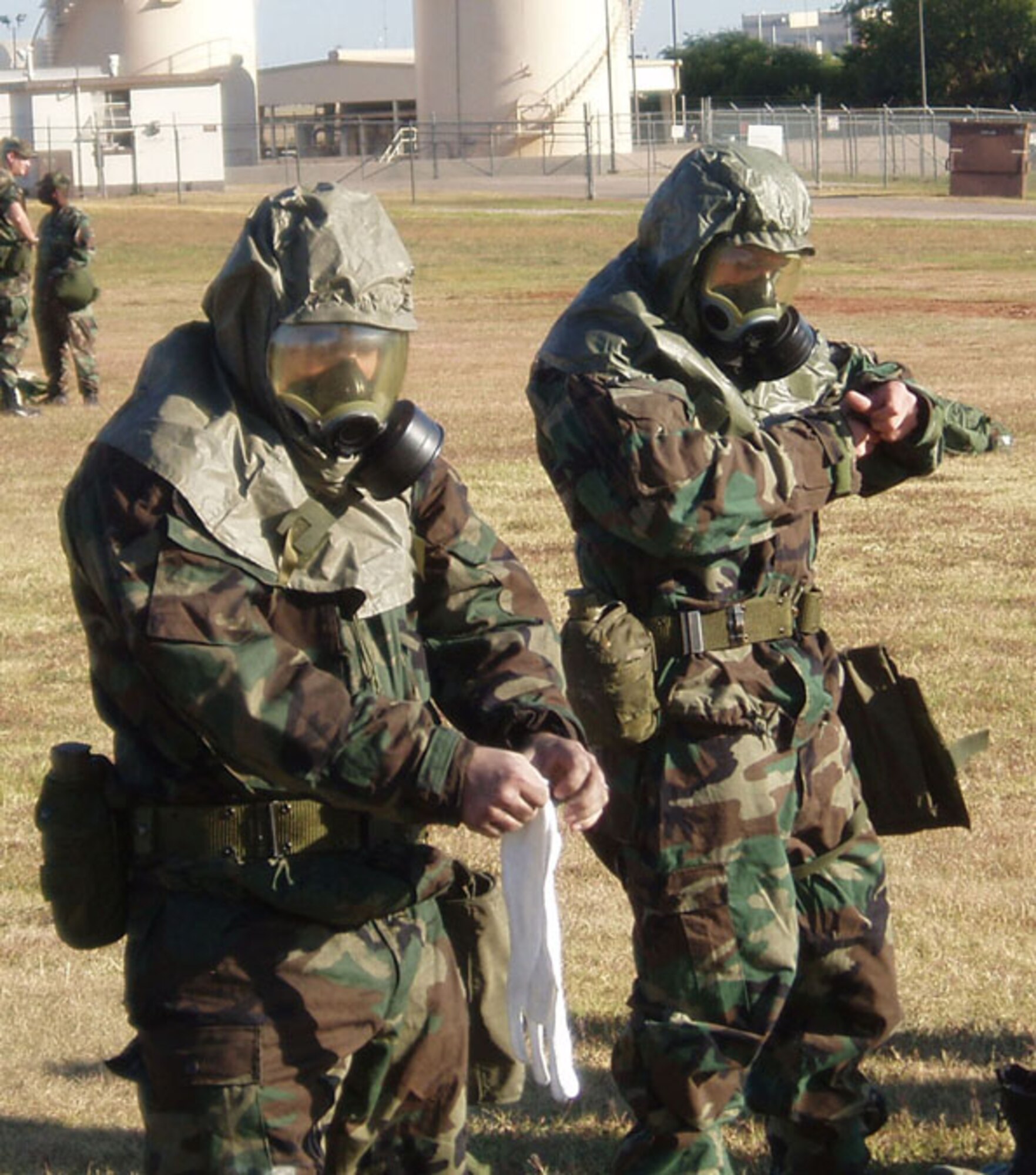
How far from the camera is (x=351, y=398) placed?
3.01 meters

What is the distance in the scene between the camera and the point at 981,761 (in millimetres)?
7828

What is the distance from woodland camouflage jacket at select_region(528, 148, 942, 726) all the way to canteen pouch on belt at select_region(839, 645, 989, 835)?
28 cm

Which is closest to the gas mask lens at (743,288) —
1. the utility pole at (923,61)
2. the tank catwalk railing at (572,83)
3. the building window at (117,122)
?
the building window at (117,122)

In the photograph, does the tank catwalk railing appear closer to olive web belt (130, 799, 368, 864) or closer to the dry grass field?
the dry grass field

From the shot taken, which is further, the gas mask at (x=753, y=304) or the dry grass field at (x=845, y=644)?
the dry grass field at (x=845, y=644)

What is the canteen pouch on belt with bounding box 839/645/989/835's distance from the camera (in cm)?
445

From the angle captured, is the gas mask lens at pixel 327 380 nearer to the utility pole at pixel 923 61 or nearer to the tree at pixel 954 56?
the utility pole at pixel 923 61

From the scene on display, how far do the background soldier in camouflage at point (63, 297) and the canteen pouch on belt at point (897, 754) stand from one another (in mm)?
13595

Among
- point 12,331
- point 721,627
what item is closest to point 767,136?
point 12,331

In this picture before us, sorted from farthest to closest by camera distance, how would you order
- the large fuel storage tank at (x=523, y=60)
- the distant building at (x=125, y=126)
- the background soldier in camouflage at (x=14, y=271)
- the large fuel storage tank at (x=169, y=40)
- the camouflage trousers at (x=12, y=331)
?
the large fuel storage tank at (x=169, y=40), the large fuel storage tank at (x=523, y=60), the distant building at (x=125, y=126), the camouflage trousers at (x=12, y=331), the background soldier in camouflage at (x=14, y=271)

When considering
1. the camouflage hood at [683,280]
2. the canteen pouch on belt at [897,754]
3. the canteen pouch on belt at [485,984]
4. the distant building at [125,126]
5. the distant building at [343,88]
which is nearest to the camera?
the canteen pouch on belt at [485,984]

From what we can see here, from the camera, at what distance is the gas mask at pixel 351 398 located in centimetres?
300

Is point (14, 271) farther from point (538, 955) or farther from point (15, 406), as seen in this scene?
point (538, 955)

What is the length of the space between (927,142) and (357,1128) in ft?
184
